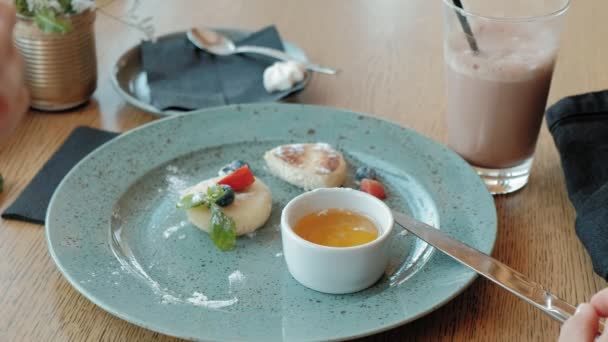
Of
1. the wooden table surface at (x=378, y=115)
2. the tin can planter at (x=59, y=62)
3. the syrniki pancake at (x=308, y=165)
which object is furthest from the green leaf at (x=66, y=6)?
the syrniki pancake at (x=308, y=165)

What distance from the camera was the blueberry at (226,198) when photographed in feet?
4.57

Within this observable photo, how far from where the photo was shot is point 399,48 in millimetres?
2191

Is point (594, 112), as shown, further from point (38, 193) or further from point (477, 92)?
point (38, 193)

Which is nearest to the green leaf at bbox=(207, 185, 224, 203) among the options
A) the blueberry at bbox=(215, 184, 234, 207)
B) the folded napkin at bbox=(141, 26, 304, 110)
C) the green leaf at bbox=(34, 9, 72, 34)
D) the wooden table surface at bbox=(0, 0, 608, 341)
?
the blueberry at bbox=(215, 184, 234, 207)

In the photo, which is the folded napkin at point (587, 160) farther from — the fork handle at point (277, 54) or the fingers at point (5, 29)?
the fingers at point (5, 29)

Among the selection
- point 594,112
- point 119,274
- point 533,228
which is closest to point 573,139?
point 594,112

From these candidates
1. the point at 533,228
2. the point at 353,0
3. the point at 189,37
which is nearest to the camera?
the point at 533,228

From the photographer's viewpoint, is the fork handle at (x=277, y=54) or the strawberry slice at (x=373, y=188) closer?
the strawberry slice at (x=373, y=188)

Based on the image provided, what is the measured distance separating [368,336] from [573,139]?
2.12 ft

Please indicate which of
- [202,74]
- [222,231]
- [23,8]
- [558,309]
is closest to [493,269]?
[558,309]

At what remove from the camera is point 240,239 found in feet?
4.60

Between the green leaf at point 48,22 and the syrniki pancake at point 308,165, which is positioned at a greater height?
the green leaf at point 48,22

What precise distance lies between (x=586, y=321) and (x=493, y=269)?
24 cm

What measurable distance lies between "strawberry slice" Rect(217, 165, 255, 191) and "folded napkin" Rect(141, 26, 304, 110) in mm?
403
